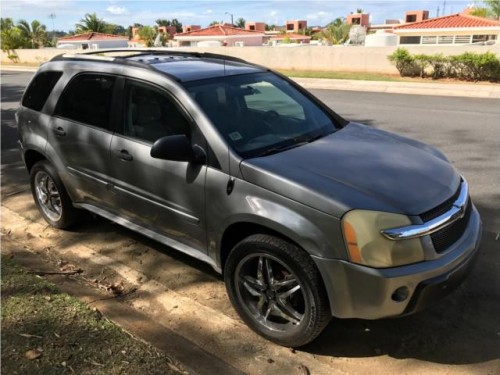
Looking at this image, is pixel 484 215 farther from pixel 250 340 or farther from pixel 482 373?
pixel 250 340

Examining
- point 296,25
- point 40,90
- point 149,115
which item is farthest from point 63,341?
point 296,25

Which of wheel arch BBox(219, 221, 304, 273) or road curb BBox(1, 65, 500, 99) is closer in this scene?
wheel arch BBox(219, 221, 304, 273)

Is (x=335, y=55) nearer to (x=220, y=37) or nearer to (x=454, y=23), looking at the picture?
(x=454, y=23)

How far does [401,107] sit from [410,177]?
10025 mm

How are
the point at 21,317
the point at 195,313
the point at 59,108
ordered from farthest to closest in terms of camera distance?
1. the point at 59,108
2. the point at 195,313
3. the point at 21,317

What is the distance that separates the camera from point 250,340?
3.11m

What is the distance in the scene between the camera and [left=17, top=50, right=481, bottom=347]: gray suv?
2604 mm

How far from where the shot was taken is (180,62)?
155 inches

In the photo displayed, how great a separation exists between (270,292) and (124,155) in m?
1.63

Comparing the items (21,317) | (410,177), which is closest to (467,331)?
(410,177)

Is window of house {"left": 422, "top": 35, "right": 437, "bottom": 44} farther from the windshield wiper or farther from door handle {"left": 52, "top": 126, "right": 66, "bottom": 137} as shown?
the windshield wiper

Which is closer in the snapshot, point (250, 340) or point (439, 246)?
point (439, 246)

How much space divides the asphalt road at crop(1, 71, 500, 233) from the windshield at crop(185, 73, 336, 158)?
2219 mm

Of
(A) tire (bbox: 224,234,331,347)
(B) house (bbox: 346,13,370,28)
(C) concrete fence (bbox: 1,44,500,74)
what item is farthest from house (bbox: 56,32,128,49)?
(A) tire (bbox: 224,234,331,347)
